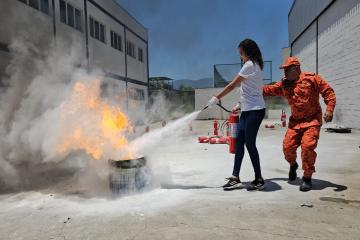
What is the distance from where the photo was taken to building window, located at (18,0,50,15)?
12641mm

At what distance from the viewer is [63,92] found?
7.28 meters

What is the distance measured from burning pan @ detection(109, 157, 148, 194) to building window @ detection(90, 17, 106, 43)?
1549 cm

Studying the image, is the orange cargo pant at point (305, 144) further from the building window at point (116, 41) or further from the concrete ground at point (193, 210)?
the building window at point (116, 41)

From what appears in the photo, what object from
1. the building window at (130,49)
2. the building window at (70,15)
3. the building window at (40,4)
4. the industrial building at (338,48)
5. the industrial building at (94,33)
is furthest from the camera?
the building window at (130,49)

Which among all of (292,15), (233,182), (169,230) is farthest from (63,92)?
(292,15)

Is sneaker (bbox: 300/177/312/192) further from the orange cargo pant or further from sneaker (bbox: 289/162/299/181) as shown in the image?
sneaker (bbox: 289/162/299/181)

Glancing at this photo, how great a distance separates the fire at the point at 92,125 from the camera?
5695 mm

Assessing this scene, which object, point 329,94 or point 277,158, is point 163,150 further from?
point 329,94

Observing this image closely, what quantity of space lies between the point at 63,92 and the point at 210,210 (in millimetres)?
4624

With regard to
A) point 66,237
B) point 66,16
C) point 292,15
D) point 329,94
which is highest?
point 292,15

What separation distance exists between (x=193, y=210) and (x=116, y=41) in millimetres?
20690

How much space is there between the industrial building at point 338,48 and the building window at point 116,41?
12673mm

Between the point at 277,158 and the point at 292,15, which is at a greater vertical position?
the point at 292,15

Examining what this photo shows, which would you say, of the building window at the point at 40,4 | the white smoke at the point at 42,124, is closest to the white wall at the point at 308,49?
the building window at the point at 40,4
